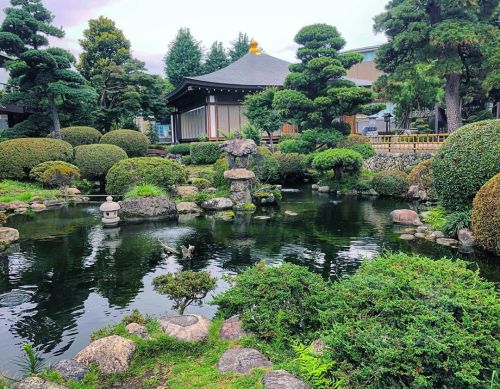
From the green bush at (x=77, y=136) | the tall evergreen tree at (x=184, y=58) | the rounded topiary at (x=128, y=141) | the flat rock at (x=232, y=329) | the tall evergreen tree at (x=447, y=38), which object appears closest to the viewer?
the flat rock at (x=232, y=329)

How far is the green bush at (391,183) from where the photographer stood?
16891 mm

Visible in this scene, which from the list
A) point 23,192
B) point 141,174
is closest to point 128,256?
point 141,174

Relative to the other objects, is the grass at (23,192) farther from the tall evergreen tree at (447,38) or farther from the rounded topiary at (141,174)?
the tall evergreen tree at (447,38)

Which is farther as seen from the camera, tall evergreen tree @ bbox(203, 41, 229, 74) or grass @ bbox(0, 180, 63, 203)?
tall evergreen tree @ bbox(203, 41, 229, 74)

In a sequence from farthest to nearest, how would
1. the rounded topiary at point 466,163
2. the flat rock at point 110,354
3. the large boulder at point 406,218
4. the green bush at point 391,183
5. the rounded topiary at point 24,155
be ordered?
the rounded topiary at point 24,155 → the green bush at point 391,183 → the large boulder at point 406,218 → the rounded topiary at point 466,163 → the flat rock at point 110,354

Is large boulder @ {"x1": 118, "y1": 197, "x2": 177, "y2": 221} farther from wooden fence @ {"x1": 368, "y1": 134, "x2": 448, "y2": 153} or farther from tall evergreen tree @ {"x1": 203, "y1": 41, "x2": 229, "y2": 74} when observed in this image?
tall evergreen tree @ {"x1": 203, "y1": 41, "x2": 229, "y2": 74}

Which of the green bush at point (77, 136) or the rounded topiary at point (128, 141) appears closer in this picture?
the green bush at point (77, 136)

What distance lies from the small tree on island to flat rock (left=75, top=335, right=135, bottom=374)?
132 cm

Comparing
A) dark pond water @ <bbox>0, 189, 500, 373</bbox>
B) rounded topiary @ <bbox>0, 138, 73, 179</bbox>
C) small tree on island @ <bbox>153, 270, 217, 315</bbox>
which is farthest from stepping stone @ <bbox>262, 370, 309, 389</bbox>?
rounded topiary @ <bbox>0, 138, 73, 179</bbox>

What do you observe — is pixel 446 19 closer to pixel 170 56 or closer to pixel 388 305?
pixel 388 305

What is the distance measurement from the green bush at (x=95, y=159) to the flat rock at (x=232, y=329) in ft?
56.6

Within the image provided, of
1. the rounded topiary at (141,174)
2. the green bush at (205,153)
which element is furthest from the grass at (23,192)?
the green bush at (205,153)

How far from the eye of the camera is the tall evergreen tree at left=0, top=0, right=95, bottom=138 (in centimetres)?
2123

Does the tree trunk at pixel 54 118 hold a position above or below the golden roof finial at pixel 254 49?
below
